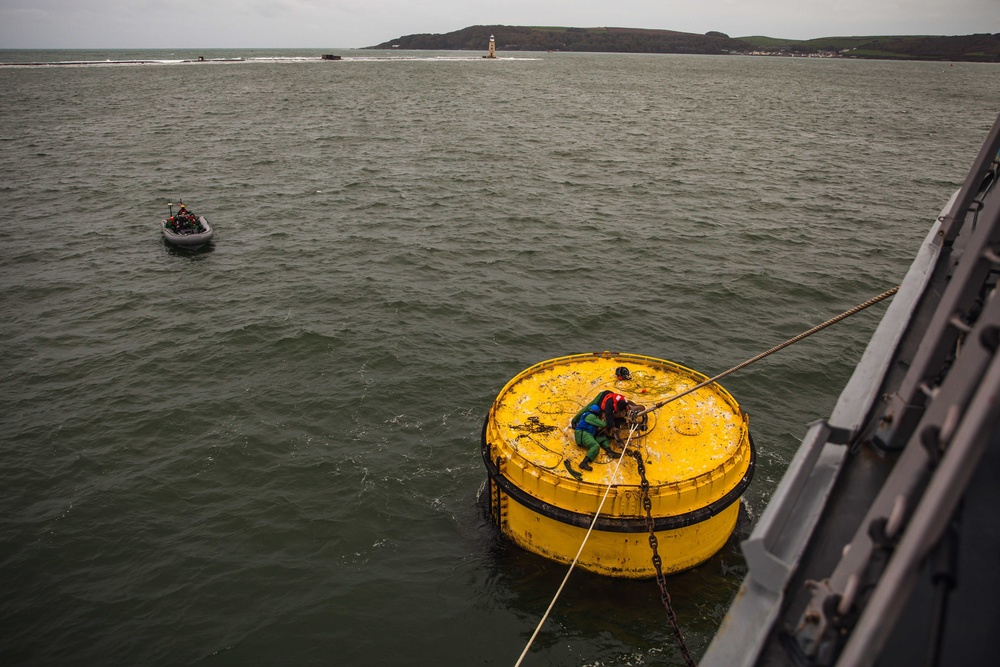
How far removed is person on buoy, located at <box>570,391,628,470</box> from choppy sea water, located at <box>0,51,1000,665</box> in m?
2.28

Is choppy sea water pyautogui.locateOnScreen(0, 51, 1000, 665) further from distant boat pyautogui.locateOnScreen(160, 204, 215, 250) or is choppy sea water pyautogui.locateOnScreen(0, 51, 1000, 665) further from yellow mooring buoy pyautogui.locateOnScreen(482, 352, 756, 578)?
yellow mooring buoy pyautogui.locateOnScreen(482, 352, 756, 578)

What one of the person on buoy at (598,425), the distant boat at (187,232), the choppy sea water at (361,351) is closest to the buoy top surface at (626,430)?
the person on buoy at (598,425)

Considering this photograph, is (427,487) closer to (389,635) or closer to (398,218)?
(389,635)

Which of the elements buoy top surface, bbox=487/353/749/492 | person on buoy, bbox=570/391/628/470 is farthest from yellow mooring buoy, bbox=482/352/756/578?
person on buoy, bbox=570/391/628/470

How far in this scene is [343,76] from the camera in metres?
117

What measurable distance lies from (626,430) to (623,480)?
3.15 ft

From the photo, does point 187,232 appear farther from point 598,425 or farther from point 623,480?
point 623,480

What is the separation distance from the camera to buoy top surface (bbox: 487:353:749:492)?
27.9ft

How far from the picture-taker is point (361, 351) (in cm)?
1745

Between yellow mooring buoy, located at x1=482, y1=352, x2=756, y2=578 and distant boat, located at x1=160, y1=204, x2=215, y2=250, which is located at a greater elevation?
yellow mooring buoy, located at x1=482, y1=352, x2=756, y2=578

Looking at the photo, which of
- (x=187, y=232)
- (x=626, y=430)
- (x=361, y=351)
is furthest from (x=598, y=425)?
(x=187, y=232)

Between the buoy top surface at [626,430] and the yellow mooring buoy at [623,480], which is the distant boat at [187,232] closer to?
the buoy top surface at [626,430]

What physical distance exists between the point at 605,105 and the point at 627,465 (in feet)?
237

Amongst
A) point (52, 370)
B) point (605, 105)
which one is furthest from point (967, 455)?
point (605, 105)
